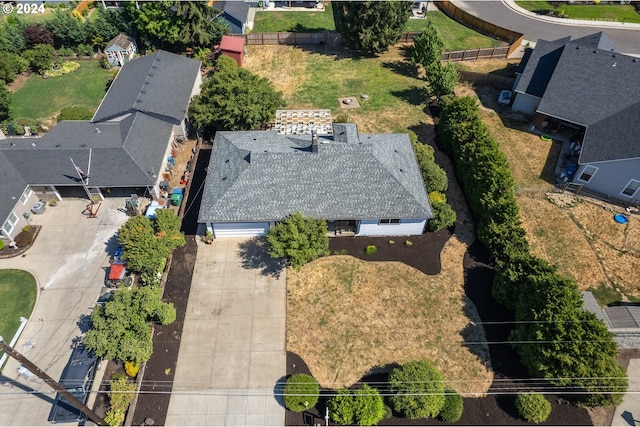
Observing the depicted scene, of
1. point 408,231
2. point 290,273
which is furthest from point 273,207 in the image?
point 408,231

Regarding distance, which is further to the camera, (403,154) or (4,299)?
(403,154)

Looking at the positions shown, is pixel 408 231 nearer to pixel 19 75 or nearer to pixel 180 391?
pixel 180 391

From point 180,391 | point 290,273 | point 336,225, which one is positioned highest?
point 336,225

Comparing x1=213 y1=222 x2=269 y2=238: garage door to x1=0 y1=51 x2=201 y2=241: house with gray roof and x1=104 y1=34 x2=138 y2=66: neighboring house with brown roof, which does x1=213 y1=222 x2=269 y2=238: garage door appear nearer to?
x1=0 y1=51 x2=201 y2=241: house with gray roof

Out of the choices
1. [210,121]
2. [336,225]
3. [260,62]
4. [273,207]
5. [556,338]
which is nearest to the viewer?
[556,338]

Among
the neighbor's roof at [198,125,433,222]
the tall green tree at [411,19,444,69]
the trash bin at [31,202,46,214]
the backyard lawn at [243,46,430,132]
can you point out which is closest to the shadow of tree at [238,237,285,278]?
the neighbor's roof at [198,125,433,222]

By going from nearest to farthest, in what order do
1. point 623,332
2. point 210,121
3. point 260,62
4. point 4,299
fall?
point 623,332 < point 4,299 < point 210,121 < point 260,62

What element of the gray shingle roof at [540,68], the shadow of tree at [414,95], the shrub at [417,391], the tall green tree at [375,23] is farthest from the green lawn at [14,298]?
the gray shingle roof at [540,68]

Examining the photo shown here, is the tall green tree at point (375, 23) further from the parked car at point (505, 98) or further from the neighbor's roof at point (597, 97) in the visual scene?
the neighbor's roof at point (597, 97)

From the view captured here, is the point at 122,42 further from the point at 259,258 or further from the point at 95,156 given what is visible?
the point at 259,258
